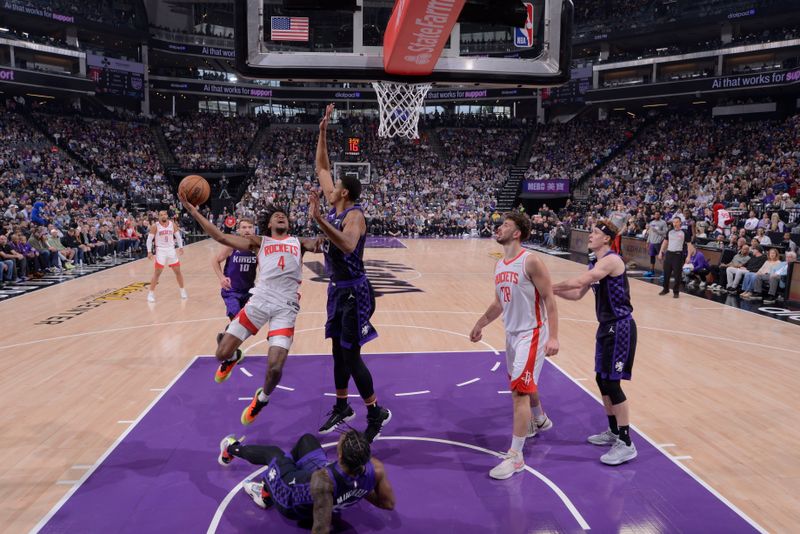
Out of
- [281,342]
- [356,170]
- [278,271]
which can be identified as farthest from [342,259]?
[356,170]

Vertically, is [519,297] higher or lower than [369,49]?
lower

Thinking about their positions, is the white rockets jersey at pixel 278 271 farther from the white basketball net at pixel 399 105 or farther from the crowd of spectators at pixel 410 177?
the crowd of spectators at pixel 410 177

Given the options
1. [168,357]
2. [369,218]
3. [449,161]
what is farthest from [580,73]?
[168,357]

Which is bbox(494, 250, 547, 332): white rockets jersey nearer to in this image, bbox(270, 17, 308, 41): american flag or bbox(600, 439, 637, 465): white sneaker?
bbox(600, 439, 637, 465): white sneaker

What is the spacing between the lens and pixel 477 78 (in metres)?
7.33

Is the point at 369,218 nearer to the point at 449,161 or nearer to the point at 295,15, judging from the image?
the point at 449,161

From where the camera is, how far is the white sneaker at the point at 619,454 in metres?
4.35

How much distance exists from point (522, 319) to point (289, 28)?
496cm

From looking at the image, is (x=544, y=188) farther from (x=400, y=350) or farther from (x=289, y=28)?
(x=289, y=28)

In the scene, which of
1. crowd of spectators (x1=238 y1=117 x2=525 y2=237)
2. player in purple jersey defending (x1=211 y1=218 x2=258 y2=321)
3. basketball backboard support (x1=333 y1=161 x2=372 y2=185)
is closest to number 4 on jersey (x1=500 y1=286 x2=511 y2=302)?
player in purple jersey defending (x1=211 y1=218 x2=258 y2=321)

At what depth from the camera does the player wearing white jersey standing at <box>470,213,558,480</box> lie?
13.9ft

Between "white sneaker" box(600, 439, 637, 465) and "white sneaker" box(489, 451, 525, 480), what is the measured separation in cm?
65

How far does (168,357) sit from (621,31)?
33011mm

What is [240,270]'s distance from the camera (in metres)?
6.94
